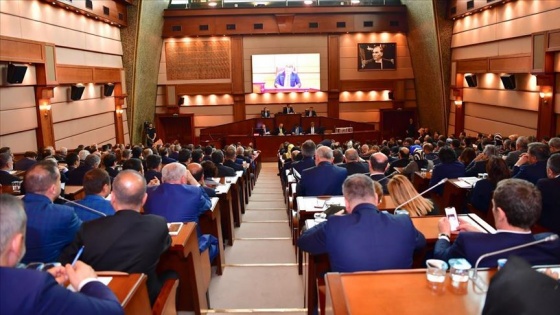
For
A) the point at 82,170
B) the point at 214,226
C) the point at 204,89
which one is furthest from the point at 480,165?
the point at 204,89

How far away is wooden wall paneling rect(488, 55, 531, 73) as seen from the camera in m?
11.6

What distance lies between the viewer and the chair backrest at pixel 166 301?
2832mm

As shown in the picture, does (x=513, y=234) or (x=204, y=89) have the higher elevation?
(x=204, y=89)

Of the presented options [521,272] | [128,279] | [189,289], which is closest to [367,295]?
[521,272]

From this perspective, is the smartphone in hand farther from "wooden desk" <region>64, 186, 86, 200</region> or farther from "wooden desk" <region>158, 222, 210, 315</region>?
"wooden desk" <region>64, 186, 86, 200</region>

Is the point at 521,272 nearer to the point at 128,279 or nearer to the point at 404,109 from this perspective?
the point at 128,279

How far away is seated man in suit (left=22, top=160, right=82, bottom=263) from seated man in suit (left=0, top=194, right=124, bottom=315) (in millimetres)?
1255

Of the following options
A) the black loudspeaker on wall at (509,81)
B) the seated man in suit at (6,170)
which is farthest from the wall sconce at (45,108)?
the black loudspeaker on wall at (509,81)

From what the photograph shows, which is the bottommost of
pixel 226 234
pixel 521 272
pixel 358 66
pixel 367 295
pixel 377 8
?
pixel 226 234

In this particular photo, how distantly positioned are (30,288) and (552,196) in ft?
15.2

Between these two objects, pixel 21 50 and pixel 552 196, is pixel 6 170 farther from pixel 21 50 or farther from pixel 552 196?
pixel 552 196

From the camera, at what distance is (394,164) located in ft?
26.1

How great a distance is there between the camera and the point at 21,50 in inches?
380

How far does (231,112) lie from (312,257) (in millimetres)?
16129
